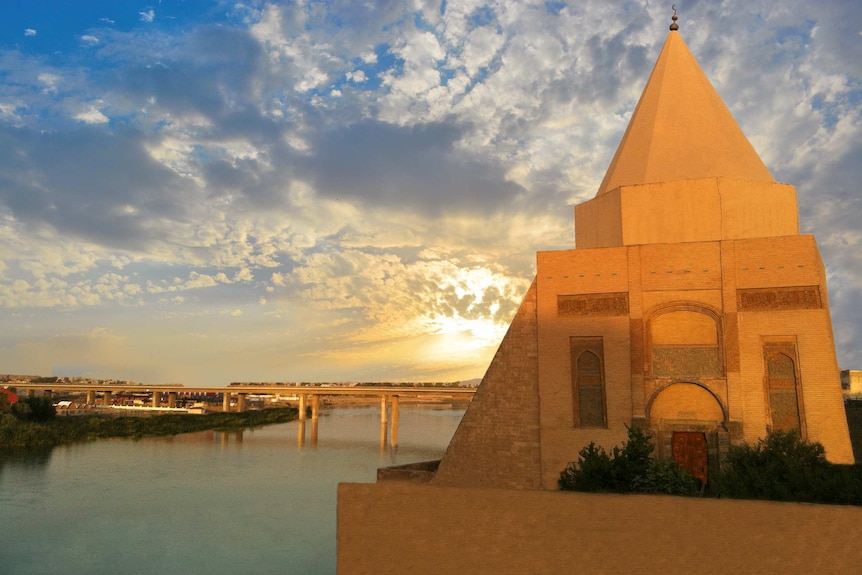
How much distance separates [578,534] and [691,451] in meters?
5.34

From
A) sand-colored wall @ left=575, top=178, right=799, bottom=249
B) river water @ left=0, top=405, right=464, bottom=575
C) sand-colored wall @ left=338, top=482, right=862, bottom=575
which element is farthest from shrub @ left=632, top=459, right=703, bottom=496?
river water @ left=0, top=405, right=464, bottom=575

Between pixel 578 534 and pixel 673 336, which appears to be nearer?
pixel 578 534

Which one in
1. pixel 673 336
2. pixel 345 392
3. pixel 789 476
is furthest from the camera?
pixel 345 392

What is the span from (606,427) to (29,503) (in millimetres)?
27198

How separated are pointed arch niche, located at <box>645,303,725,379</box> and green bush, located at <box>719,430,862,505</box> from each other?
2.63 meters

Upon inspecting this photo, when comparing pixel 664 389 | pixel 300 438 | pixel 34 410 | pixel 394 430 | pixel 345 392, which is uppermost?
pixel 664 389

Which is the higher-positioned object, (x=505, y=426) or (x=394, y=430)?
(x=505, y=426)

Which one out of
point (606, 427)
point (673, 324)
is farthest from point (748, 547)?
point (673, 324)

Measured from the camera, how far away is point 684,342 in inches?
647

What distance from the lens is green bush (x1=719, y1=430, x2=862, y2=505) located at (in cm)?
1145

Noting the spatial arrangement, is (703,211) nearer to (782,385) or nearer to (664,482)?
(782,385)

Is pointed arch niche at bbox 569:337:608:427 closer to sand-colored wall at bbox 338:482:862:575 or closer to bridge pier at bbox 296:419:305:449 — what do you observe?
sand-colored wall at bbox 338:482:862:575

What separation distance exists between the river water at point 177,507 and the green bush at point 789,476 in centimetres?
1231

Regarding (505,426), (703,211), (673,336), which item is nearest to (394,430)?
(505,426)
